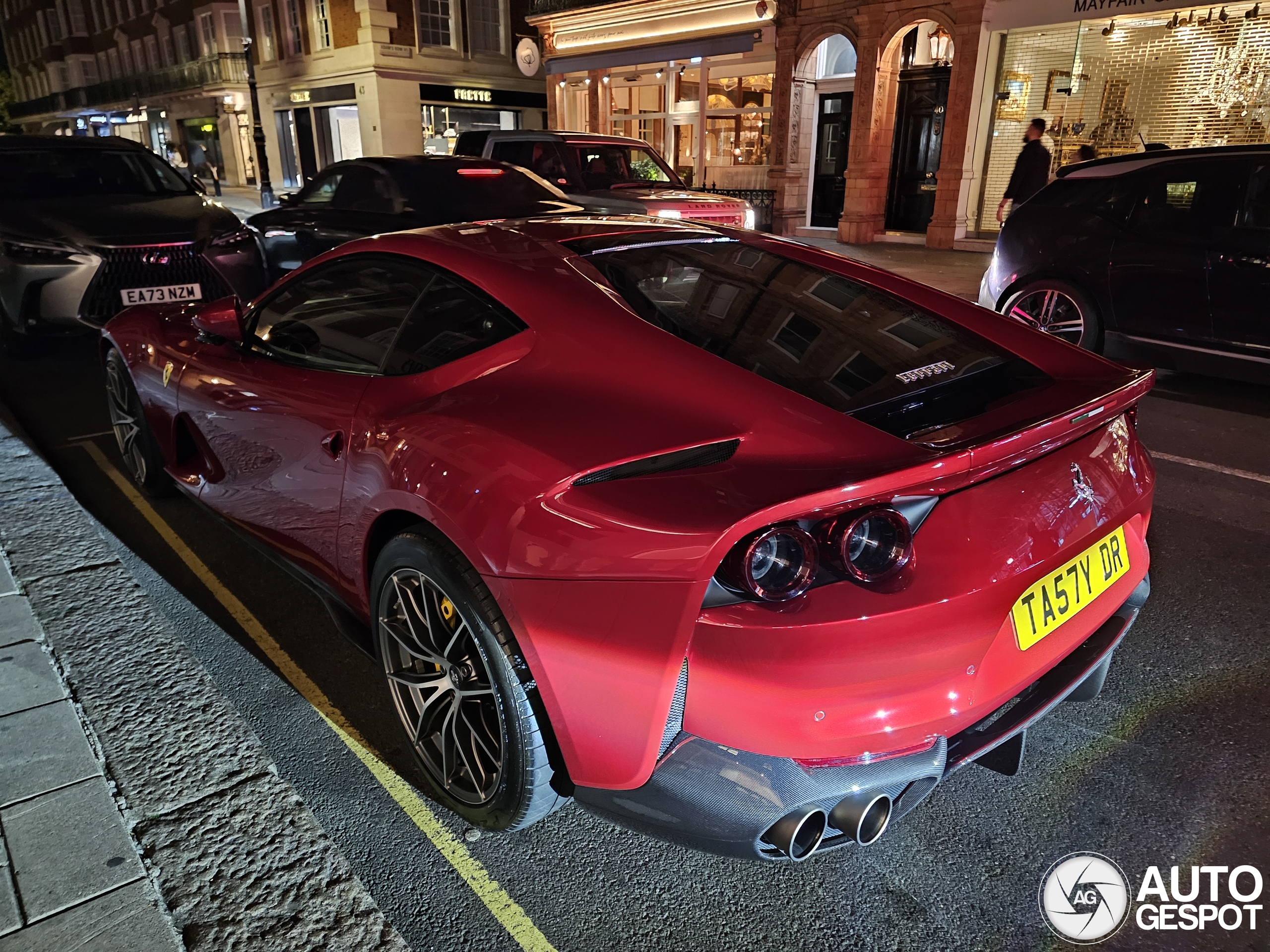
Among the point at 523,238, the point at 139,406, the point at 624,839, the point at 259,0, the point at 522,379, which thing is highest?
the point at 259,0

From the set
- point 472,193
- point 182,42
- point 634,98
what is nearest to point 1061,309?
point 472,193

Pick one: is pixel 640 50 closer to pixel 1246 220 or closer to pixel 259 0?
pixel 1246 220

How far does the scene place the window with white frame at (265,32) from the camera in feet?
113

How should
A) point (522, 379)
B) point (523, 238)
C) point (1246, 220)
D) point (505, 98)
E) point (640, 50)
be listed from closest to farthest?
1. point (522, 379)
2. point (523, 238)
3. point (1246, 220)
4. point (640, 50)
5. point (505, 98)

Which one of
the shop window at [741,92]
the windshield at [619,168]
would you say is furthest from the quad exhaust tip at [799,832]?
the shop window at [741,92]

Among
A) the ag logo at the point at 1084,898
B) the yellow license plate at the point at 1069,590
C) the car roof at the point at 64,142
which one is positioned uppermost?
the car roof at the point at 64,142

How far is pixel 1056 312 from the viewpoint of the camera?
23.3 ft

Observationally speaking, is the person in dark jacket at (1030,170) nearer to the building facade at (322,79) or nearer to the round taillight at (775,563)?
the round taillight at (775,563)

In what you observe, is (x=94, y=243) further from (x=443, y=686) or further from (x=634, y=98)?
(x=634, y=98)

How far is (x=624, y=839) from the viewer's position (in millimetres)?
2299

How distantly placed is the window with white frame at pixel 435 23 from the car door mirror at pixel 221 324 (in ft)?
105

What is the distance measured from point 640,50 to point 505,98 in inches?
538

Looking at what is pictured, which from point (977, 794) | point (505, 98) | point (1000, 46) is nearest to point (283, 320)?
point (977, 794)

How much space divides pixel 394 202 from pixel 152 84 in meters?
45.4
